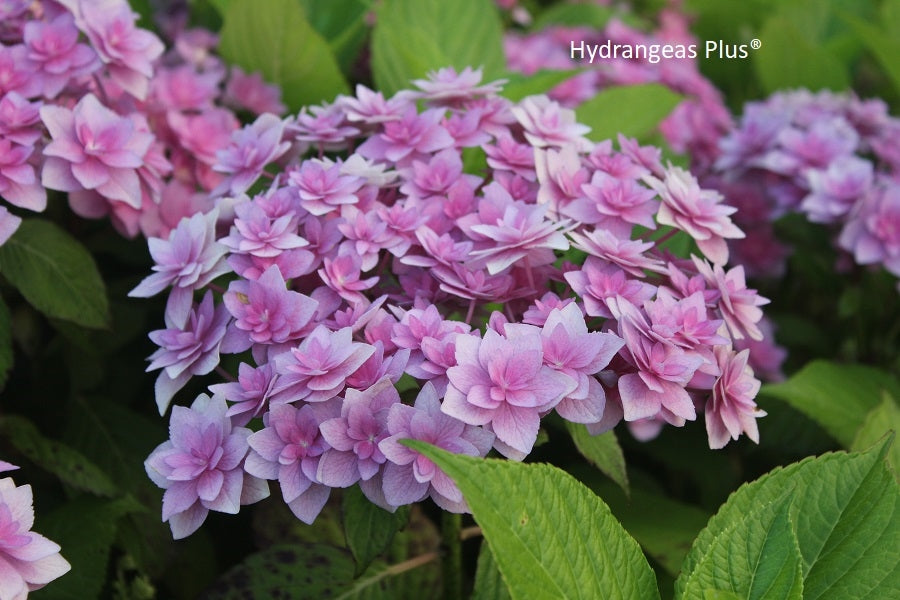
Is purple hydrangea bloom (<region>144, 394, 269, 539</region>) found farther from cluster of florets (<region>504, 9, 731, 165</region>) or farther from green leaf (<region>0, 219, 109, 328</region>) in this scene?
cluster of florets (<region>504, 9, 731, 165</region>)

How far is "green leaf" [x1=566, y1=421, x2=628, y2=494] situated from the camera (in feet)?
3.07

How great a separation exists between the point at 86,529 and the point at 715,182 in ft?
4.02

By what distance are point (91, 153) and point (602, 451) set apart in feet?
2.13

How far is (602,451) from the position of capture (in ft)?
3.20

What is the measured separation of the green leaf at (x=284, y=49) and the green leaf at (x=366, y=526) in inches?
34.9

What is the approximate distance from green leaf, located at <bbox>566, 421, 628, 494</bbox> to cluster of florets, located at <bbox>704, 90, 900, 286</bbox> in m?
0.59

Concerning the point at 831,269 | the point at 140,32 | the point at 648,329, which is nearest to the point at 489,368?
the point at 648,329

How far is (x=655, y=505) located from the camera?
137cm

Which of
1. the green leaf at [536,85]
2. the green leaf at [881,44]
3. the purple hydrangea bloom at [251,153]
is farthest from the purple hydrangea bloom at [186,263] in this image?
the green leaf at [881,44]

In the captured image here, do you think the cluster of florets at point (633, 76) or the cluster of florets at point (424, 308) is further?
the cluster of florets at point (633, 76)

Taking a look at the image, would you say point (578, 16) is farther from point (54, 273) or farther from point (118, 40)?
point (54, 273)

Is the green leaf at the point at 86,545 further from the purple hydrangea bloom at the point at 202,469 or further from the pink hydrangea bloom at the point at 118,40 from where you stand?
the pink hydrangea bloom at the point at 118,40

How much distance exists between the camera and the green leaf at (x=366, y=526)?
0.78 meters

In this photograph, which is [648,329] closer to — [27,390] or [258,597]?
[258,597]
